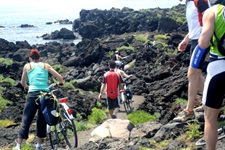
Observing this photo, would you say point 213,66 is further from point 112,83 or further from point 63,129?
point 112,83

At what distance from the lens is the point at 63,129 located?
Result: 26.3 feet

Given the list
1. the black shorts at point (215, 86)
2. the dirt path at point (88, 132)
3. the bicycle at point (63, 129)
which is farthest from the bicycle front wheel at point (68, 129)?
the black shorts at point (215, 86)

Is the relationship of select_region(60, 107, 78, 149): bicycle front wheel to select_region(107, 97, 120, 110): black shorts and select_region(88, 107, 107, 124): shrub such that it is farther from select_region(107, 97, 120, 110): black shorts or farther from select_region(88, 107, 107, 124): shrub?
select_region(88, 107, 107, 124): shrub

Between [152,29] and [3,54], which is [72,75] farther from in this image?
[152,29]

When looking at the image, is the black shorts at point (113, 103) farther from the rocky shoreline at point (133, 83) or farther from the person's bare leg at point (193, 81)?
the person's bare leg at point (193, 81)

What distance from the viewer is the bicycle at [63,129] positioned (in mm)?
8016

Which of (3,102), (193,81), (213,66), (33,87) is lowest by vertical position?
(3,102)

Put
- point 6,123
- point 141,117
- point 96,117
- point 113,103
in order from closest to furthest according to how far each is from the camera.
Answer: point 113,103 → point 6,123 → point 141,117 → point 96,117

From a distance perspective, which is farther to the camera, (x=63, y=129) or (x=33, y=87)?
(x=63, y=129)

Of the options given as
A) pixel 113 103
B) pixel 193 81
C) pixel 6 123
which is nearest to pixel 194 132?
pixel 193 81

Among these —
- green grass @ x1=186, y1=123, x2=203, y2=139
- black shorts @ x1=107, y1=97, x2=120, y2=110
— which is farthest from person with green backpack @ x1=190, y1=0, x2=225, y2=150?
black shorts @ x1=107, y1=97, x2=120, y2=110

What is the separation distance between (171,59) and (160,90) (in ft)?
20.8

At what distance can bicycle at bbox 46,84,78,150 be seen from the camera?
802 centimetres

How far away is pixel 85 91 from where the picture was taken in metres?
21.8
